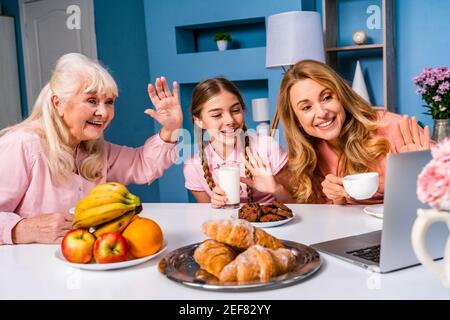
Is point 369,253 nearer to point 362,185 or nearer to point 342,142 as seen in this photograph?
point 362,185

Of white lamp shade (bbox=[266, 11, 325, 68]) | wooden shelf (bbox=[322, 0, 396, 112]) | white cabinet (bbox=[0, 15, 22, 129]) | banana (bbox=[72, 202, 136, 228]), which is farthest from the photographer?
white cabinet (bbox=[0, 15, 22, 129])

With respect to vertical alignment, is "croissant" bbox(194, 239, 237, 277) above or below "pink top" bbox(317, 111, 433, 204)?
below

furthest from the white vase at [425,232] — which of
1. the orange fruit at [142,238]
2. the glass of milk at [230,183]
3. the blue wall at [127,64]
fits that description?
the blue wall at [127,64]

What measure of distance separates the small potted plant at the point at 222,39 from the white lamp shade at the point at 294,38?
3.33ft

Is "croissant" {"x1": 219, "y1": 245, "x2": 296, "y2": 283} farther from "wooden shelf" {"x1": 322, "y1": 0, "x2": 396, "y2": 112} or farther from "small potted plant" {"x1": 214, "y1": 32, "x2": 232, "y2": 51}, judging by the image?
"small potted plant" {"x1": 214, "y1": 32, "x2": 232, "y2": 51}

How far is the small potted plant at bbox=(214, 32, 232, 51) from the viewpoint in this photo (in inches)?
169

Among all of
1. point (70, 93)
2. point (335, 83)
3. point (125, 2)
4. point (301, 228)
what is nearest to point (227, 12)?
point (125, 2)

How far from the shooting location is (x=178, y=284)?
102cm

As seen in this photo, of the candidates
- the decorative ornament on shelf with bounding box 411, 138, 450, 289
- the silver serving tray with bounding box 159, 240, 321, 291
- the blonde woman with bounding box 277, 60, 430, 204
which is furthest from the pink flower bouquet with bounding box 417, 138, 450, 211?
the blonde woman with bounding box 277, 60, 430, 204

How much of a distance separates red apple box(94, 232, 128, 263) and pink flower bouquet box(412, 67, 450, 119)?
2.71 meters

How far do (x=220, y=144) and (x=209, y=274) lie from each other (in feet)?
4.48

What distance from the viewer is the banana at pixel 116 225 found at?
117 centimetres
